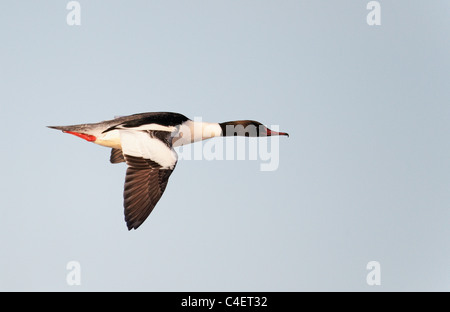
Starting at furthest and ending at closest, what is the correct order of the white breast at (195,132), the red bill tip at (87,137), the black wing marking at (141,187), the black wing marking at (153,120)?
1. the white breast at (195,132)
2. the red bill tip at (87,137)
3. the black wing marking at (153,120)
4. the black wing marking at (141,187)

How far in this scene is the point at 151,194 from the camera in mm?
8031

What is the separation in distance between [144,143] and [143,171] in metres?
0.38

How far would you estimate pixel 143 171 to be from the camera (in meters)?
8.11

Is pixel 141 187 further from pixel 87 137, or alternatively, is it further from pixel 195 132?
pixel 195 132

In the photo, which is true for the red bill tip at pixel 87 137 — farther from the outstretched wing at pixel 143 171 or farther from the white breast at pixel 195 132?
the white breast at pixel 195 132

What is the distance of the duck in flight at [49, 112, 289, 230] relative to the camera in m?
7.95

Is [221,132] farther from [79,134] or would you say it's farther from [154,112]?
[79,134]

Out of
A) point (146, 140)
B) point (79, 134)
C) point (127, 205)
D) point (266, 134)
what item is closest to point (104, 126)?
point (79, 134)

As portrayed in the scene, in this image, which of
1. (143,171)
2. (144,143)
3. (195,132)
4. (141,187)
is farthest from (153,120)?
(141,187)

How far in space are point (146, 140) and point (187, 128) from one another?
101 cm

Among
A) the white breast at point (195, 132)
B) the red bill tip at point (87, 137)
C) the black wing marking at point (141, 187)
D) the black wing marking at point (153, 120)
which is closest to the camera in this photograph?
the black wing marking at point (141, 187)

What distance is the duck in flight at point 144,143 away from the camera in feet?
26.1

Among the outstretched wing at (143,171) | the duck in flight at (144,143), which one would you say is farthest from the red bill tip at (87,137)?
the outstretched wing at (143,171)

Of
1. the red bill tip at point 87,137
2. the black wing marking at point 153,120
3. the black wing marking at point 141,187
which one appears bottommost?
the black wing marking at point 141,187
